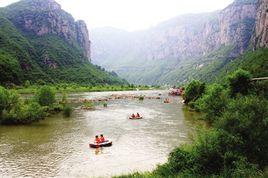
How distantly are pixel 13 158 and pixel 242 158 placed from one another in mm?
26106

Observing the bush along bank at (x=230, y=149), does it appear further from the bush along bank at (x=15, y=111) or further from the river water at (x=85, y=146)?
the bush along bank at (x=15, y=111)

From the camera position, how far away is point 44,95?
77.6 meters

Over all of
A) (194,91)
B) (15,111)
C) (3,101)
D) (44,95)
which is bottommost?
(15,111)

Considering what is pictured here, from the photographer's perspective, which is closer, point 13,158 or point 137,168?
point 137,168

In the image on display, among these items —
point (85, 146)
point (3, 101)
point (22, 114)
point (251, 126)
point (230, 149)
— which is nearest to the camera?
point (230, 149)

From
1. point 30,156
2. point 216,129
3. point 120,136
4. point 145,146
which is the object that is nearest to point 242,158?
point 216,129

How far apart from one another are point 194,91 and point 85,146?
63677 millimetres

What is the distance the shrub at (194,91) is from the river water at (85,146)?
30.6 m

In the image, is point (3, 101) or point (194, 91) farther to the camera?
point (194, 91)

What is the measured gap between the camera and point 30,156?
3988 centimetres

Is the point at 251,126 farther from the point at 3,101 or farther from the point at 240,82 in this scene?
the point at 3,101

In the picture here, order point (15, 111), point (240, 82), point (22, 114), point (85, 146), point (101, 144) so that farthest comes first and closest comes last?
1. point (15, 111)
2. point (22, 114)
3. point (240, 82)
4. point (85, 146)
5. point (101, 144)

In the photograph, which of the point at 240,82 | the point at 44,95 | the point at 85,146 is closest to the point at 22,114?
the point at 44,95

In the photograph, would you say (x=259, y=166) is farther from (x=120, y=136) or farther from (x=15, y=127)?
(x=15, y=127)
